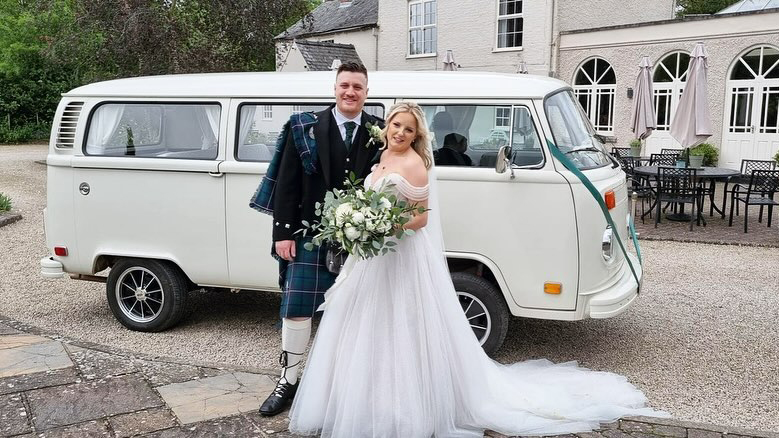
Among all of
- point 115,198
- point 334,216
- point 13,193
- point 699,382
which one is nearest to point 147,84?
point 115,198

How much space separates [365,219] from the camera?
3643mm

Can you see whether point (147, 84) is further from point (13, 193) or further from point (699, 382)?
point (13, 193)

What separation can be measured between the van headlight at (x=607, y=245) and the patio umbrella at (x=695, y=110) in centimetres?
824

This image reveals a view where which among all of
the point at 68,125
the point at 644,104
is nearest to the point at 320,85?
the point at 68,125

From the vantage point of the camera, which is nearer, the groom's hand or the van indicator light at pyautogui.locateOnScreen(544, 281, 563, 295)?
the groom's hand

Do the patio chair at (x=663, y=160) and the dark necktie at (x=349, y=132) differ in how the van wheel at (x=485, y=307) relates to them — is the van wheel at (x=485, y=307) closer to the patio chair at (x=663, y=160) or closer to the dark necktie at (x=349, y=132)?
the dark necktie at (x=349, y=132)

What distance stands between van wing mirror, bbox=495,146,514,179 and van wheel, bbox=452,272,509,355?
0.83 m

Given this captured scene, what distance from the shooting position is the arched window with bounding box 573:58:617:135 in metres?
19.5

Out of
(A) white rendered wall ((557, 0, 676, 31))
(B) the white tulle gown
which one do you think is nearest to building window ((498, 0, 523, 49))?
(A) white rendered wall ((557, 0, 676, 31))

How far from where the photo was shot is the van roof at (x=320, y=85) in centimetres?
508

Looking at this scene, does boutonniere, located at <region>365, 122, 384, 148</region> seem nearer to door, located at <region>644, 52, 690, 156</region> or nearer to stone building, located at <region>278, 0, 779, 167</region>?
stone building, located at <region>278, 0, 779, 167</region>

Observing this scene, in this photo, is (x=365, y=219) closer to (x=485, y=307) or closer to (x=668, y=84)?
(x=485, y=307)

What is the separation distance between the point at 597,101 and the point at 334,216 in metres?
17.5

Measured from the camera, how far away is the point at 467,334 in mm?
4191
